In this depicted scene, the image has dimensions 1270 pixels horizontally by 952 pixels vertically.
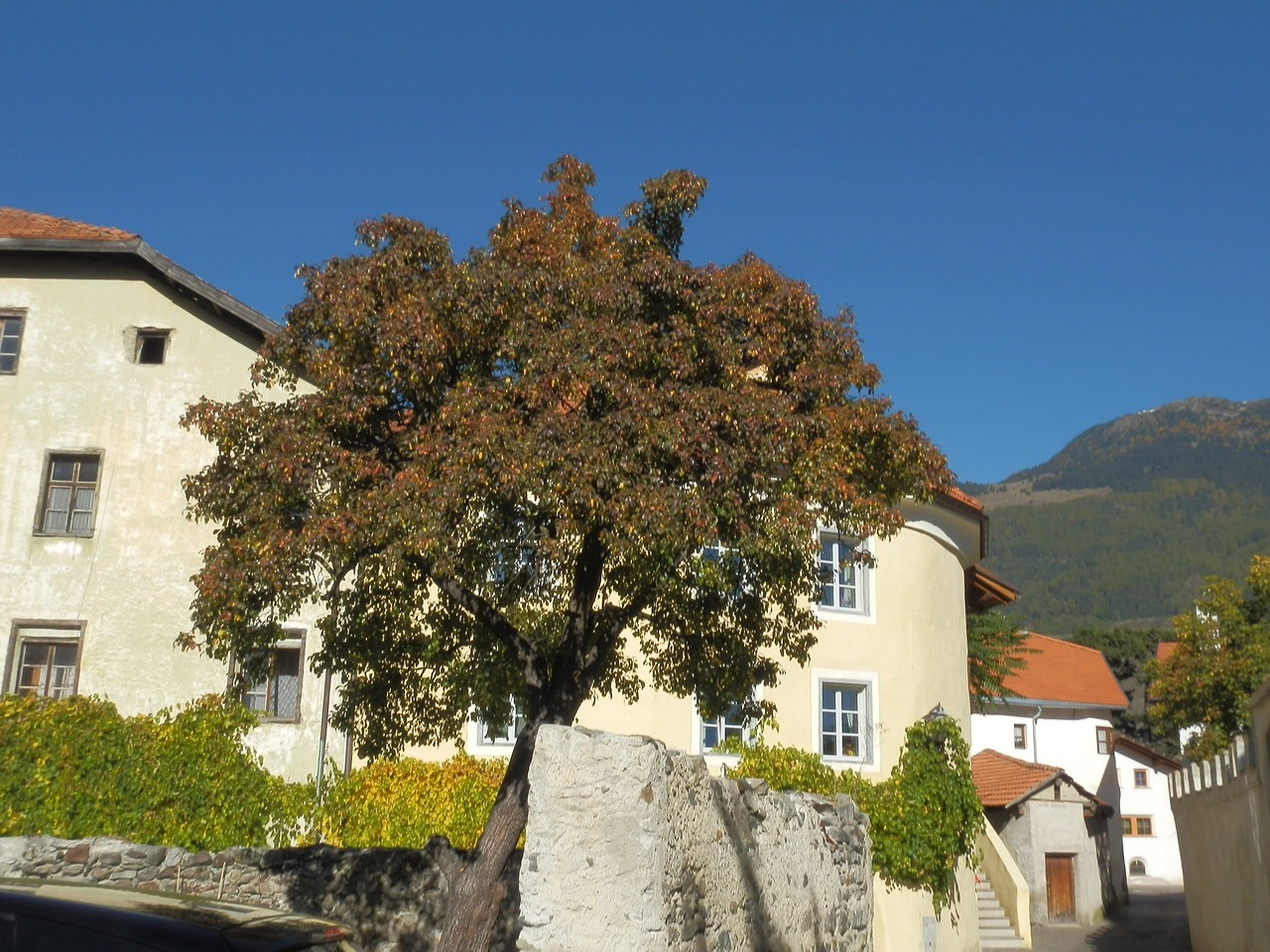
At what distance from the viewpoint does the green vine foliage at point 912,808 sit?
19.4 metres

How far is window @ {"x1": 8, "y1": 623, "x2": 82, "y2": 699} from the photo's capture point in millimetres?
18516

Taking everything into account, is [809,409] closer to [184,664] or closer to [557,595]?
[557,595]

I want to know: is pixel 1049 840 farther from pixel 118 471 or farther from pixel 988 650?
pixel 118 471

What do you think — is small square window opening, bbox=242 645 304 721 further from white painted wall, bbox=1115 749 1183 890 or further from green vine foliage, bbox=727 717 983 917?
white painted wall, bbox=1115 749 1183 890

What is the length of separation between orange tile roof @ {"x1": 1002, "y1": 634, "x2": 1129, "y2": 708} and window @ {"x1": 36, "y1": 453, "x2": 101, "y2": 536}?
4232cm

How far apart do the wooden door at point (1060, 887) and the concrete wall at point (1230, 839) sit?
848cm

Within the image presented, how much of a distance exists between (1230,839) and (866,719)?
6.10m

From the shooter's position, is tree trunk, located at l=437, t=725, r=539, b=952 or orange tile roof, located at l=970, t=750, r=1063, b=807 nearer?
tree trunk, located at l=437, t=725, r=539, b=952

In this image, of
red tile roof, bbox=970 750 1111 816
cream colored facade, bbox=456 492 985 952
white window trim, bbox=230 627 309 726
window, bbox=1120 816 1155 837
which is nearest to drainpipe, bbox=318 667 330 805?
white window trim, bbox=230 627 309 726

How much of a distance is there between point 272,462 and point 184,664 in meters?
9.92

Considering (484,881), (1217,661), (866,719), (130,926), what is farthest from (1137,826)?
(130,926)

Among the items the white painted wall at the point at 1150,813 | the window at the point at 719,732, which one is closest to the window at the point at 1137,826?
the white painted wall at the point at 1150,813

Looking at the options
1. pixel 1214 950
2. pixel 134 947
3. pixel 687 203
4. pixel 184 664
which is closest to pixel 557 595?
pixel 687 203

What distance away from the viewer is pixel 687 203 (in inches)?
469
